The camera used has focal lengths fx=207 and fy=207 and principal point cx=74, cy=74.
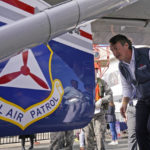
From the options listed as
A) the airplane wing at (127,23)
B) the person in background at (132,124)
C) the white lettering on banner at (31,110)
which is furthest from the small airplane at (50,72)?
the person in background at (132,124)

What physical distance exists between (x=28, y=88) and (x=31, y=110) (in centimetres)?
12

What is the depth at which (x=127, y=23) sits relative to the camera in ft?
7.91

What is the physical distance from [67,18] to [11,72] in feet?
1.75

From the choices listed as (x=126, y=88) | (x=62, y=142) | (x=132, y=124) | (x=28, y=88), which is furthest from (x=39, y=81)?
(x=132, y=124)

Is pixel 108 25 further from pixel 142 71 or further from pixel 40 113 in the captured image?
pixel 40 113

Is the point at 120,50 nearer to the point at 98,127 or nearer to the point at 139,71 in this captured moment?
the point at 139,71

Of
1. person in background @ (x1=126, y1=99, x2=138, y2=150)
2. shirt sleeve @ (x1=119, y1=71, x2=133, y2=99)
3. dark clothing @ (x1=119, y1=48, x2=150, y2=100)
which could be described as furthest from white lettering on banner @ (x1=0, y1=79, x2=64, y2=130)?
person in background @ (x1=126, y1=99, x2=138, y2=150)

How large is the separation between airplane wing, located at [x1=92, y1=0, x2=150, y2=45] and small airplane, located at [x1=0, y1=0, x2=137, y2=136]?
2.67 feet

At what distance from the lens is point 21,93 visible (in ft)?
3.69

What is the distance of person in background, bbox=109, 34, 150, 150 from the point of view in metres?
1.77

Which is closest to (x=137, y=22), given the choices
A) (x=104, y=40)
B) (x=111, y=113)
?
(x=104, y=40)

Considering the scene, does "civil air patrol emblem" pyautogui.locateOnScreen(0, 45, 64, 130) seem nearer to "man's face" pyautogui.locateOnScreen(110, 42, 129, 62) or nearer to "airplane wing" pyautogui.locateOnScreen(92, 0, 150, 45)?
"man's face" pyautogui.locateOnScreen(110, 42, 129, 62)

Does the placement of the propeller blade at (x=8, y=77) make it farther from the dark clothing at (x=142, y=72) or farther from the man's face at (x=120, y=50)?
the dark clothing at (x=142, y=72)

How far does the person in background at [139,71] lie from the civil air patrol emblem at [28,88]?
2.39 ft
